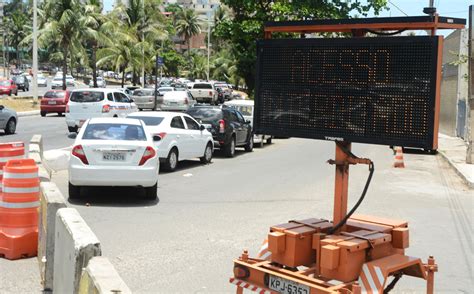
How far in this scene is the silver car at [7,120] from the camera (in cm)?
2347

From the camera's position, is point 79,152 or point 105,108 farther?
point 105,108

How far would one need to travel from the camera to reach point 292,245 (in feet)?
17.6

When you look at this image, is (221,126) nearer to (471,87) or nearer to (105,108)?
(105,108)

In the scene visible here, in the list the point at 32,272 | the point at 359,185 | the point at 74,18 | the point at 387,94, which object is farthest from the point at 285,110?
the point at 74,18

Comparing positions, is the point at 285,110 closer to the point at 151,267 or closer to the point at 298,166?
the point at 151,267

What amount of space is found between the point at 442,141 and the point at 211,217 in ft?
84.0

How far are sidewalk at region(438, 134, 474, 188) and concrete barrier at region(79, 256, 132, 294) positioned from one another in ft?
46.5

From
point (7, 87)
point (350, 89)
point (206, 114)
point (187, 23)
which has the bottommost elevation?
point (206, 114)

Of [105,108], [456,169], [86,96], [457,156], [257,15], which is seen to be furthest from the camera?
[257,15]

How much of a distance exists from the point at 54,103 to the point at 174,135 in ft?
72.4

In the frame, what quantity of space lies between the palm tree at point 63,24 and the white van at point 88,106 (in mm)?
23723

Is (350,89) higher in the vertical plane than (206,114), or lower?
higher

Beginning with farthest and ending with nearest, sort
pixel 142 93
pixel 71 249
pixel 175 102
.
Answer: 1. pixel 142 93
2. pixel 175 102
3. pixel 71 249

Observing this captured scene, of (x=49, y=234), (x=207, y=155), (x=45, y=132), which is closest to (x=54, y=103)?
(x=45, y=132)
